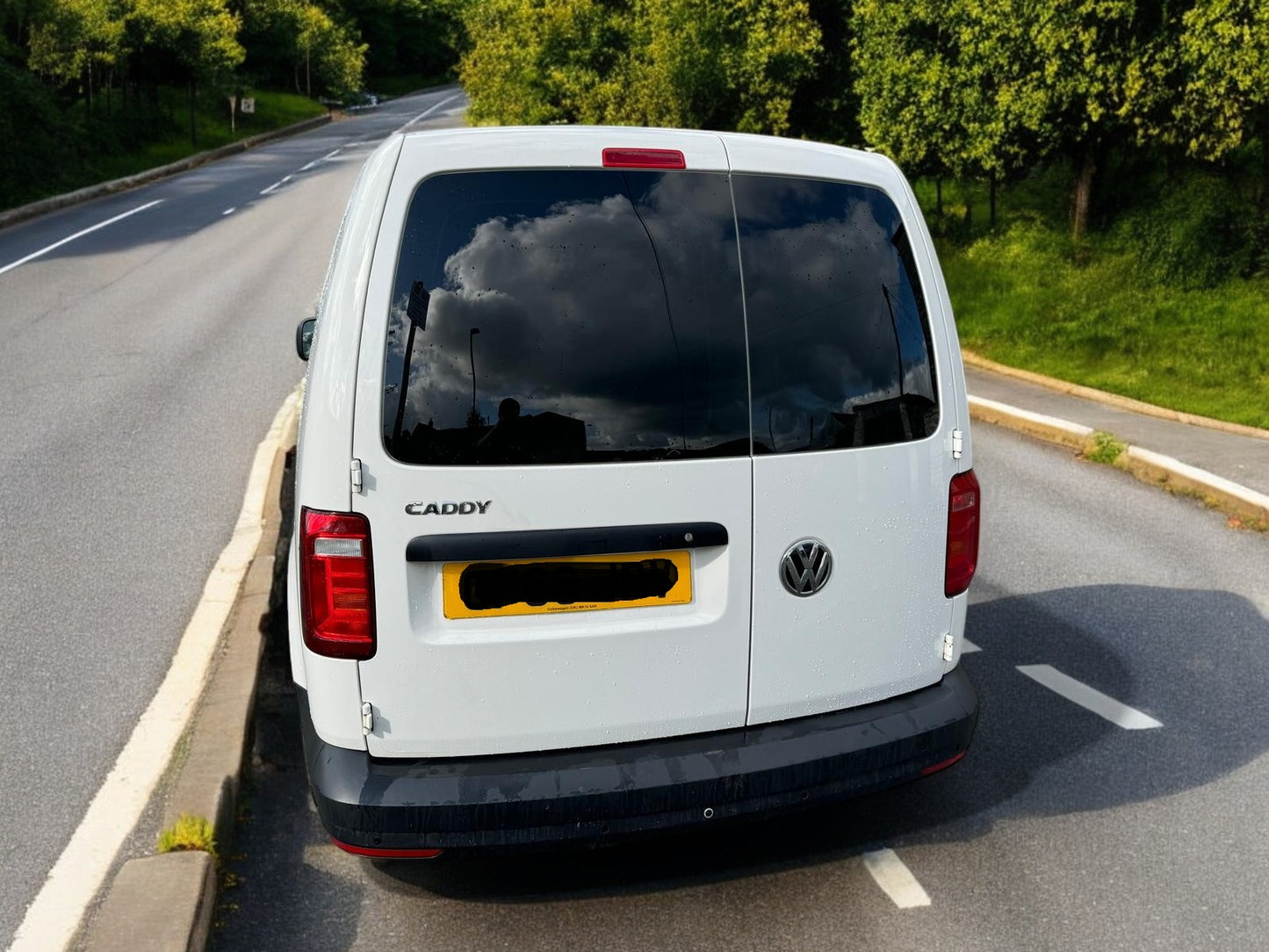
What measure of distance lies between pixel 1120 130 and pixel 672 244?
1630 centimetres

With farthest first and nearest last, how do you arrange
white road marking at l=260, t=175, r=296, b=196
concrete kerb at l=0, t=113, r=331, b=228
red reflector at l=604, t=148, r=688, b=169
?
white road marking at l=260, t=175, r=296, b=196 < concrete kerb at l=0, t=113, r=331, b=228 < red reflector at l=604, t=148, r=688, b=169

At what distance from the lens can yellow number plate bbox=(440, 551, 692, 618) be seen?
10.4 feet

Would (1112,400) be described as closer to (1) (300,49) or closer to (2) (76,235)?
(2) (76,235)

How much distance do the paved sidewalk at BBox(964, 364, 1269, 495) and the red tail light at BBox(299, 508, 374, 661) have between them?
7.41m

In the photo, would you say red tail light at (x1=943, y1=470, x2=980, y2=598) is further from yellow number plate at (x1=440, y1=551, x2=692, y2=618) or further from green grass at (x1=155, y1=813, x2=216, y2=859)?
green grass at (x1=155, y1=813, x2=216, y2=859)

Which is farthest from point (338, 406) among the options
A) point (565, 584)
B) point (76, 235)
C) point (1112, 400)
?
point (76, 235)

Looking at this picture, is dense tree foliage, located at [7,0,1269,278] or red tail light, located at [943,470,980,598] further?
dense tree foliage, located at [7,0,1269,278]

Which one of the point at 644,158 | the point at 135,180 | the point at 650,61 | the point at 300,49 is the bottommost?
the point at 135,180

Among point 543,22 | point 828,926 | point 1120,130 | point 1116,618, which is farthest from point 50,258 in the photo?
point 828,926

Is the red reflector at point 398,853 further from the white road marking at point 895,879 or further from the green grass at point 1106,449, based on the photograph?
the green grass at point 1106,449

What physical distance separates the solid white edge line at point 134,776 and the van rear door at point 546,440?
1160 mm

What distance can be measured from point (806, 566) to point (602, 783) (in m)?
0.80

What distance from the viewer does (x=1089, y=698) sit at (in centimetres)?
523

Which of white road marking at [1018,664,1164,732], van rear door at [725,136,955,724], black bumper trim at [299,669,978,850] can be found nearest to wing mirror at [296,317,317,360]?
black bumper trim at [299,669,978,850]
